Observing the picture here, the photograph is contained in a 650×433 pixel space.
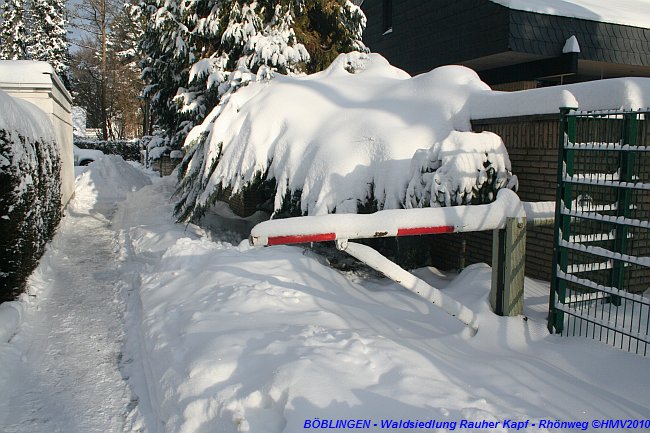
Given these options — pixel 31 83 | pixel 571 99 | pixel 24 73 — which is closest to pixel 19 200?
pixel 571 99

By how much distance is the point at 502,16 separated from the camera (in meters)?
11.8

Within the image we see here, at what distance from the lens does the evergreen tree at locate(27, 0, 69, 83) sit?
37.5 m

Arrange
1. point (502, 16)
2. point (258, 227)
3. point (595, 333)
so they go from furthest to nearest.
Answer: point (502, 16)
point (595, 333)
point (258, 227)

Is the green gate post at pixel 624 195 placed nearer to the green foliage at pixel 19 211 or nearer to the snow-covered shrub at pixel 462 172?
the snow-covered shrub at pixel 462 172

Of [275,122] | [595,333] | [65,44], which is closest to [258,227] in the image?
[595,333]

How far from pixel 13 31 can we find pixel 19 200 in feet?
123

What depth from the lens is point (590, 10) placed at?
12.2 metres

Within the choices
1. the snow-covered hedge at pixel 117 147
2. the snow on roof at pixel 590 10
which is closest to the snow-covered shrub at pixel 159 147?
the snow on roof at pixel 590 10

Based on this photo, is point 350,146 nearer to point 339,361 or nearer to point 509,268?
point 509,268

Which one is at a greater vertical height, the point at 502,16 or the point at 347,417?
the point at 502,16

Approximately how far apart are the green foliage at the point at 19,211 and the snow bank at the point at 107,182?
8144 mm

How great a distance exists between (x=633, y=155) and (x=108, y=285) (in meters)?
5.97

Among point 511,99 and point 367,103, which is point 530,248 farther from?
point 367,103

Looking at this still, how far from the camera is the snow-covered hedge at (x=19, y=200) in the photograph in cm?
532
